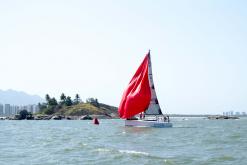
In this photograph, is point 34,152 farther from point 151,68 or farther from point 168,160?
point 151,68

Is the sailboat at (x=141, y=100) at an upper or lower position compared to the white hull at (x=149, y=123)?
upper

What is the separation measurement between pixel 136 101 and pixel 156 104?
15.8 feet

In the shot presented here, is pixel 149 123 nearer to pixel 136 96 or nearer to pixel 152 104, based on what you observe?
pixel 136 96

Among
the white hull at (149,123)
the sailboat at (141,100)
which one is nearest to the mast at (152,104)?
the sailboat at (141,100)

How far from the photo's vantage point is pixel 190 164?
113 ft

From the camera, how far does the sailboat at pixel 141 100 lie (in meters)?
85.8

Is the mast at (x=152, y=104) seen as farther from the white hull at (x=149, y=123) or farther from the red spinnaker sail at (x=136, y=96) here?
the white hull at (x=149, y=123)

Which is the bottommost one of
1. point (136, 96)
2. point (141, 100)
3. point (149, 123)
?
point (149, 123)

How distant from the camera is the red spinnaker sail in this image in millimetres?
85812

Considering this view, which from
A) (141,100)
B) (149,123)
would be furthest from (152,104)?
(149,123)

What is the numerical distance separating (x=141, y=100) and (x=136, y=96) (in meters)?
1.31

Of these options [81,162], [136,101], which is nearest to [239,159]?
[81,162]

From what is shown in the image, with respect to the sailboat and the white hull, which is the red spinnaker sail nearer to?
the sailboat

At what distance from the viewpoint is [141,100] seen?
86312 mm
